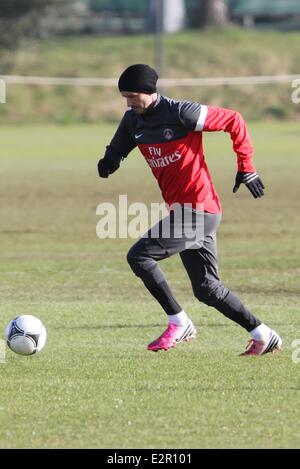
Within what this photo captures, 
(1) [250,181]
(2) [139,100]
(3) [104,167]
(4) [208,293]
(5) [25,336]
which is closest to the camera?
(1) [250,181]

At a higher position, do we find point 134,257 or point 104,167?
point 104,167

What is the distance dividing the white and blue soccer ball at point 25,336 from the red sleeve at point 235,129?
2031mm

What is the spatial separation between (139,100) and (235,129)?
760mm

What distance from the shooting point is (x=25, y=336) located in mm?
9125

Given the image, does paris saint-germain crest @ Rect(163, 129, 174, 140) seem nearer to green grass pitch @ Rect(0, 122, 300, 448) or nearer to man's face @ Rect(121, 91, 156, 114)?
man's face @ Rect(121, 91, 156, 114)

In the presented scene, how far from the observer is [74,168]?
2944 centimetres

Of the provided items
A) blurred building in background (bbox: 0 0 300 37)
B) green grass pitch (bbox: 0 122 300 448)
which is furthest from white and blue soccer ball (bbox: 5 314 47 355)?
blurred building in background (bbox: 0 0 300 37)

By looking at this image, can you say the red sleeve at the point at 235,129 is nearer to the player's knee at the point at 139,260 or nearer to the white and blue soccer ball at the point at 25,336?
the player's knee at the point at 139,260

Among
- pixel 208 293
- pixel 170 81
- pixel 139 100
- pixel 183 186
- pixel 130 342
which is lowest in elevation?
pixel 130 342

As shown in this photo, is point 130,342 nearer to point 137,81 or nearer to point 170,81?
point 137,81

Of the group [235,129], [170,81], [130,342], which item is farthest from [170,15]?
[235,129]

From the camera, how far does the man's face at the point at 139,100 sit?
8875 millimetres

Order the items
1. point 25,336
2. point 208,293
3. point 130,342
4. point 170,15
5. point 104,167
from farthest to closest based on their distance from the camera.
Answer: point 170,15, point 130,342, point 104,167, point 25,336, point 208,293

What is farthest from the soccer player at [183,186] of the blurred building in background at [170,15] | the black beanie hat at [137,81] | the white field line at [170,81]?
the blurred building in background at [170,15]
